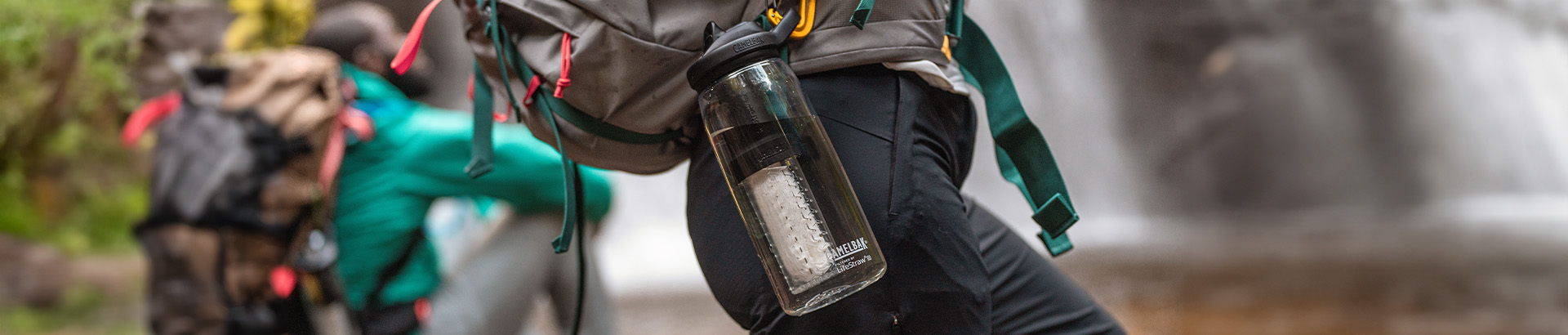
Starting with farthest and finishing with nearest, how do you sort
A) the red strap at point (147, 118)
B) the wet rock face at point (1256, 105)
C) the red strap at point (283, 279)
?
the wet rock face at point (1256, 105), the red strap at point (147, 118), the red strap at point (283, 279)

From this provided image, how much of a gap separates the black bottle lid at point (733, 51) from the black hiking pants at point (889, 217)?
0.33 ft

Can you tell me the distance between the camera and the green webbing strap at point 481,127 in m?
1.50

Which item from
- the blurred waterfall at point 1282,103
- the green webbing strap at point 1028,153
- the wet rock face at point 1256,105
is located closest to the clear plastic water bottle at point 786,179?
the green webbing strap at point 1028,153

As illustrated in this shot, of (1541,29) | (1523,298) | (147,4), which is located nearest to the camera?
(147,4)

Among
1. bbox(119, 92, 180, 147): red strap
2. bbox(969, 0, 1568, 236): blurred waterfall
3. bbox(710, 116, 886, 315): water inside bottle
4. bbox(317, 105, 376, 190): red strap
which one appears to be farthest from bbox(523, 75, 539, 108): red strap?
bbox(969, 0, 1568, 236): blurred waterfall

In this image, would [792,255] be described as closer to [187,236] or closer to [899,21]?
[899,21]

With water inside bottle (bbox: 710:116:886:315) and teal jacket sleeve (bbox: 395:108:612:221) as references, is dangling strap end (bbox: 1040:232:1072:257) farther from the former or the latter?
teal jacket sleeve (bbox: 395:108:612:221)

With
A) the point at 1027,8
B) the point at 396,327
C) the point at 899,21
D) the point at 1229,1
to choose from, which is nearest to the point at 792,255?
the point at 899,21

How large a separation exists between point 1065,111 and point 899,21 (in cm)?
927

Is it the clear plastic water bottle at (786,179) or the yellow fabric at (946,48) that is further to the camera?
the yellow fabric at (946,48)

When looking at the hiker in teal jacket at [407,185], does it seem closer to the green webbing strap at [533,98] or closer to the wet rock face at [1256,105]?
the green webbing strap at [533,98]

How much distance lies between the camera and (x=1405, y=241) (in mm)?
6582

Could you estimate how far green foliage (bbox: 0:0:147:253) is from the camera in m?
7.08

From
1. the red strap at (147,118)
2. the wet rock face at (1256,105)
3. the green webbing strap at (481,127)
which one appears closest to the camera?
the green webbing strap at (481,127)
